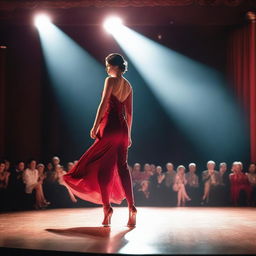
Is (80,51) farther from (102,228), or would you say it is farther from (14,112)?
(102,228)

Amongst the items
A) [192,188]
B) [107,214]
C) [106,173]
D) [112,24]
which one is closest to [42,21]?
[112,24]

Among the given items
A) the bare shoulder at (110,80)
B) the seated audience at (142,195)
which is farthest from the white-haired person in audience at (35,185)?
the bare shoulder at (110,80)

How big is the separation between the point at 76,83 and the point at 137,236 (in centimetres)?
789

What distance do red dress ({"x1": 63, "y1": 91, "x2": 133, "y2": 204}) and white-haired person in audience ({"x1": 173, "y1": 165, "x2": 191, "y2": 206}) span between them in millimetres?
3744

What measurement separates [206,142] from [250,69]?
2032 mm

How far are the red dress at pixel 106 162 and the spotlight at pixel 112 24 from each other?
17.4 feet

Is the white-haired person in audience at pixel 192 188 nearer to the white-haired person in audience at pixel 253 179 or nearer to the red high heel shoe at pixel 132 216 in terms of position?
the white-haired person in audience at pixel 253 179

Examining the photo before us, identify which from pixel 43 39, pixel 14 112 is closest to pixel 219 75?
pixel 43 39

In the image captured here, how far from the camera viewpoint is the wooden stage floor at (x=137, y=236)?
11.4ft

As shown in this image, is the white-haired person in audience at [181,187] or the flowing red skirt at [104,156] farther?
the white-haired person in audience at [181,187]

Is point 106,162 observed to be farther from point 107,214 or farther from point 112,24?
point 112,24

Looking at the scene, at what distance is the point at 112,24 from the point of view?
10.4 meters

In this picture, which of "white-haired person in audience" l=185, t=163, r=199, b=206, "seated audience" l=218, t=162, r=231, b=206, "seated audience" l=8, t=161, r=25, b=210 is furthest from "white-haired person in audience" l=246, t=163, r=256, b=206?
"seated audience" l=8, t=161, r=25, b=210

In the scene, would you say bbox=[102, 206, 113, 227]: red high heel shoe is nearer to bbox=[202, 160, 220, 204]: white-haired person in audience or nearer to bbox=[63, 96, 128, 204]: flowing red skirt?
bbox=[63, 96, 128, 204]: flowing red skirt
